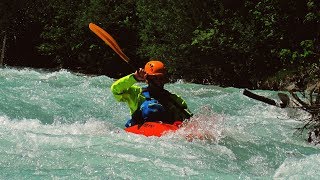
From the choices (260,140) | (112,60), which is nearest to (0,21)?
(112,60)

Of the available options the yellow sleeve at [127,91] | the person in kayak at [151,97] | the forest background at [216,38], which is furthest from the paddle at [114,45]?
the forest background at [216,38]

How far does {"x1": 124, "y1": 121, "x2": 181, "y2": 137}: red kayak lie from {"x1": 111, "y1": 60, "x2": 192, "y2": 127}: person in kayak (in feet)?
0.40

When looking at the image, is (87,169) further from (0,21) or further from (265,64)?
(0,21)

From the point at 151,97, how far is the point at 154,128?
1.59 ft

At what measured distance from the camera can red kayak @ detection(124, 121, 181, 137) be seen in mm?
6043

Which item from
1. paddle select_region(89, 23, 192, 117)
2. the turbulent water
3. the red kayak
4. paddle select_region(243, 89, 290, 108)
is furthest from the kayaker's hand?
paddle select_region(243, 89, 290, 108)

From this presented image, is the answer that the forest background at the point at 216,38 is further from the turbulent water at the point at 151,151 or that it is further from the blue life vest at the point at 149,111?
the blue life vest at the point at 149,111

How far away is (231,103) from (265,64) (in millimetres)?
7724

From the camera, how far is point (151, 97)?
6445mm

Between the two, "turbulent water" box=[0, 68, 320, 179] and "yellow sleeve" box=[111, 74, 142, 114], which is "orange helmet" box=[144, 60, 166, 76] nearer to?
"yellow sleeve" box=[111, 74, 142, 114]

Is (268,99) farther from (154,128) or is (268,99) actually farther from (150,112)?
(150,112)

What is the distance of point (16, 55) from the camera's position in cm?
2977

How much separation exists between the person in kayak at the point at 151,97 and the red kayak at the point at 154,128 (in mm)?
123

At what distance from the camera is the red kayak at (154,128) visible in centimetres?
604
